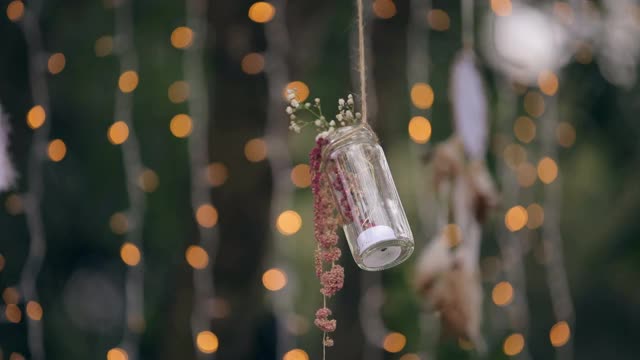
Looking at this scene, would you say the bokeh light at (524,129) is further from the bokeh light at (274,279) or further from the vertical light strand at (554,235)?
the bokeh light at (274,279)

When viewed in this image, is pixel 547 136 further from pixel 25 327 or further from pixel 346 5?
pixel 25 327

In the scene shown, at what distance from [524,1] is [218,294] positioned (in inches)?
35.9

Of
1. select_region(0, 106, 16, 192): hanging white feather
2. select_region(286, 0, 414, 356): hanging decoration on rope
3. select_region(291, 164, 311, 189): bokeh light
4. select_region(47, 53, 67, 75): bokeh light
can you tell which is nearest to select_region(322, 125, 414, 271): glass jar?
select_region(286, 0, 414, 356): hanging decoration on rope

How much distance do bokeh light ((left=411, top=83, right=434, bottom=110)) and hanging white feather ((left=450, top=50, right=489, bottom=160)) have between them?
5 centimetres

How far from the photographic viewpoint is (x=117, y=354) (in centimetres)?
163

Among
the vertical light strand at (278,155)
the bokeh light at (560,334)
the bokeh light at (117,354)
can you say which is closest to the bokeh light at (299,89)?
the vertical light strand at (278,155)

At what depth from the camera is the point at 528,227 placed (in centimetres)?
173

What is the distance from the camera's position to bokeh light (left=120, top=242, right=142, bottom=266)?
63.7 inches

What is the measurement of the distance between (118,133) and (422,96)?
2.09ft

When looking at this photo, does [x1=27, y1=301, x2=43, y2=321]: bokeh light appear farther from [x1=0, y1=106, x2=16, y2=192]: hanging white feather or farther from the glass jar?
the glass jar

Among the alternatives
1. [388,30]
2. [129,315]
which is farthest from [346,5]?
[129,315]

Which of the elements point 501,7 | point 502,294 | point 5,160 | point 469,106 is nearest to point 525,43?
point 501,7

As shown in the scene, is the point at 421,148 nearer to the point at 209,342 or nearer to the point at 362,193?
the point at 362,193

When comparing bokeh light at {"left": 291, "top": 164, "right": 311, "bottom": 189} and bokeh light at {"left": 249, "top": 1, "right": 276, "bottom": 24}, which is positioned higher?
bokeh light at {"left": 249, "top": 1, "right": 276, "bottom": 24}
